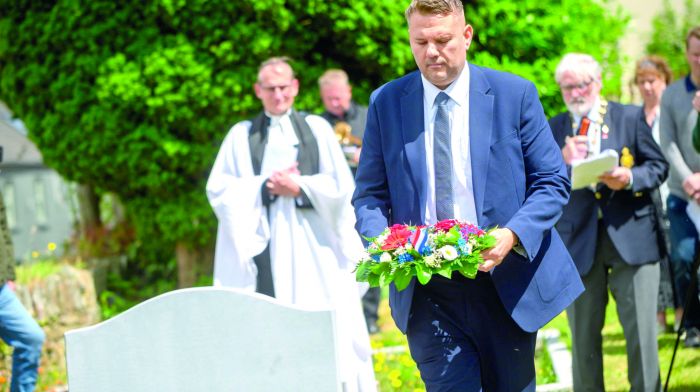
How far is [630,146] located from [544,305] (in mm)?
2347

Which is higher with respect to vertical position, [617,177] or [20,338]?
[617,177]

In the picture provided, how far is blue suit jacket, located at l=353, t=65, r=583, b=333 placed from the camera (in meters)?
4.34

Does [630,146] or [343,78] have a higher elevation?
[343,78]

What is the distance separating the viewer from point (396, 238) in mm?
4047

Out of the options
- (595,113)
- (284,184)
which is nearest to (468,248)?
(595,113)

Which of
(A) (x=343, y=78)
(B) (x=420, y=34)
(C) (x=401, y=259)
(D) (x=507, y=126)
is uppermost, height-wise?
(A) (x=343, y=78)

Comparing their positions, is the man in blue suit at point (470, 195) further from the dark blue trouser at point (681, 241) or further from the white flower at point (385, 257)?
the dark blue trouser at point (681, 241)

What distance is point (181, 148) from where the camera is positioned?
1017 cm

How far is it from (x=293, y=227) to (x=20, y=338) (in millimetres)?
1871

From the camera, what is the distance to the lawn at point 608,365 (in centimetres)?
746

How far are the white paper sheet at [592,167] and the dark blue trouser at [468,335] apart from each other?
5.95 ft

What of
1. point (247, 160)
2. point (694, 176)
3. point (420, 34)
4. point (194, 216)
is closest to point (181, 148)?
point (194, 216)

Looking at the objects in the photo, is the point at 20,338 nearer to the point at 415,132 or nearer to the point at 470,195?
the point at 415,132

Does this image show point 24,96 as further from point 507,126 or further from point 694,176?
point 507,126
